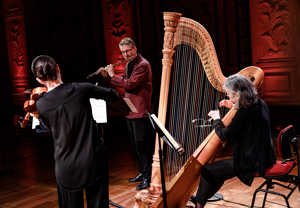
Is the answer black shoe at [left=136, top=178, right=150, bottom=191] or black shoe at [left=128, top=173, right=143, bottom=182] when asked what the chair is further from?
black shoe at [left=128, top=173, right=143, bottom=182]

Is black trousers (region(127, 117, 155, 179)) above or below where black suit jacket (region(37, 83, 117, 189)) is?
below

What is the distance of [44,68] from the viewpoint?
6.27ft

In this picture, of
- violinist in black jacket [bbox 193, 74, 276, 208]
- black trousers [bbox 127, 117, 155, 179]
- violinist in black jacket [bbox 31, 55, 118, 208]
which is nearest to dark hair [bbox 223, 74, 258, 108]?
violinist in black jacket [bbox 193, 74, 276, 208]

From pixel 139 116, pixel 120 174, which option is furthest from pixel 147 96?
pixel 120 174

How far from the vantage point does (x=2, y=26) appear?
8.54 meters

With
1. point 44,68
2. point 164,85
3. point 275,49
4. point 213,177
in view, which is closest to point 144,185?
point 213,177

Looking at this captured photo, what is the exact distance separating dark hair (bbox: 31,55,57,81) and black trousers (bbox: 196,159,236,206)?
4.08ft

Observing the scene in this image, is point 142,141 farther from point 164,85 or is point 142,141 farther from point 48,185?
point 48,185

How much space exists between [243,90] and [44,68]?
1.23 meters

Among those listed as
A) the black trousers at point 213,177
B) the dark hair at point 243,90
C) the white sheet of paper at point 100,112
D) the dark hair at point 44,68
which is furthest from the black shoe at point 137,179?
the dark hair at point 44,68

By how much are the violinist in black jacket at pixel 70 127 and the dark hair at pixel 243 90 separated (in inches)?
30.5

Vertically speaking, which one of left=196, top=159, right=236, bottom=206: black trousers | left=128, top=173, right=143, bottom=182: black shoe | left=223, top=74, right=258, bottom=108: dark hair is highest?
left=223, top=74, right=258, bottom=108: dark hair

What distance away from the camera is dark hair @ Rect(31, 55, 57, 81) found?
75.2 inches

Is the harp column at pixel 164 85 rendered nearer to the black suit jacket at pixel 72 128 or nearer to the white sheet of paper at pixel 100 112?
the white sheet of paper at pixel 100 112
